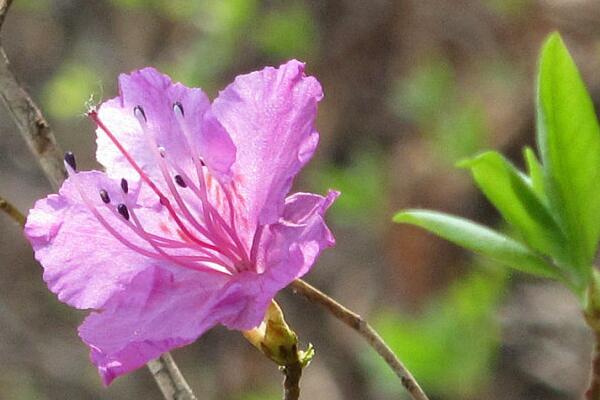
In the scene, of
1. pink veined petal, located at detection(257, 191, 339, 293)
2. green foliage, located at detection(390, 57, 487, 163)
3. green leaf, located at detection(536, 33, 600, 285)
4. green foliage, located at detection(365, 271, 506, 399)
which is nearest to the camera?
pink veined petal, located at detection(257, 191, 339, 293)

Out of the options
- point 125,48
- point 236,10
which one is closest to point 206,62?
point 236,10

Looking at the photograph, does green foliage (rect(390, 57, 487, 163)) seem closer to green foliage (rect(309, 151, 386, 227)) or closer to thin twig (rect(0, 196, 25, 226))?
green foliage (rect(309, 151, 386, 227))

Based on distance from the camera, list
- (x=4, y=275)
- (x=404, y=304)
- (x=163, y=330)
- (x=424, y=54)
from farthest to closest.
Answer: (x=4, y=275) < (x=424, y=54) < (x=404, y=304) < (x=163, y=330)

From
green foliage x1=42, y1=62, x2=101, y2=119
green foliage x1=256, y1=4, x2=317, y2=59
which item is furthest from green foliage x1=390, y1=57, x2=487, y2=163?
green foliage x1=42, y1=62, x2=101, y2=119

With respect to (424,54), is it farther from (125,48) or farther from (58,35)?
(58,35)

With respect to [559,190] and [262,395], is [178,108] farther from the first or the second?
[262,395]
